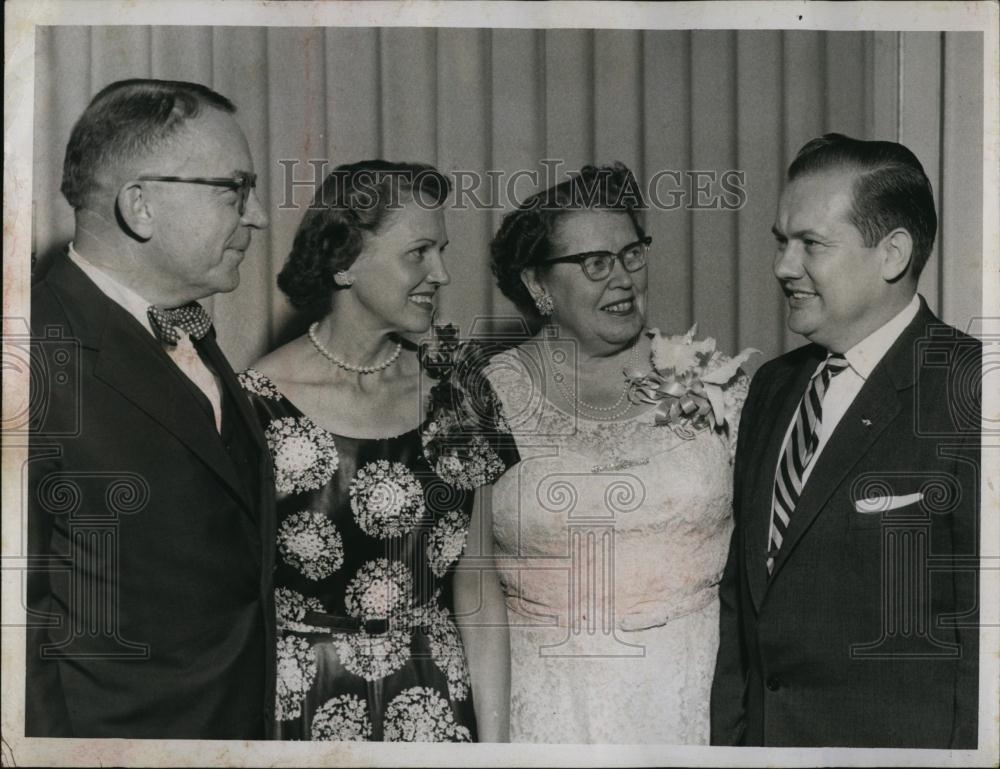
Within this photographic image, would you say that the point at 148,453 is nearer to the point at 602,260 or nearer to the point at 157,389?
the point at 157,389

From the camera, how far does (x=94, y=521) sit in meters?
3.21

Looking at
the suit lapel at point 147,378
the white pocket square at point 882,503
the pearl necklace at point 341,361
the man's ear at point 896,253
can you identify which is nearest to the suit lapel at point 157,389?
the suit lapel at point 147,378

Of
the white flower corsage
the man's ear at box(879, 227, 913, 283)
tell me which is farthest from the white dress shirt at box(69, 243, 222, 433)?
the man's ear at box(879, 227, 913, 283)

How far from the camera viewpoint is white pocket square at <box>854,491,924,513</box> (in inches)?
125

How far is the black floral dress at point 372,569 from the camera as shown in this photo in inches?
126

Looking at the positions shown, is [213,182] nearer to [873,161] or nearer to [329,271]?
[329,271]

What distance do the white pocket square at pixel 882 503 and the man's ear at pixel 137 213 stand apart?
208 centimetres

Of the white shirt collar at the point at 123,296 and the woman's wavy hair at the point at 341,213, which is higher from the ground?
the woman's wavy hair at the point at 341,213

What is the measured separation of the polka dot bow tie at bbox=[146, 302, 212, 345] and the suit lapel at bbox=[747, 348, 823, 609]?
5.22 feet

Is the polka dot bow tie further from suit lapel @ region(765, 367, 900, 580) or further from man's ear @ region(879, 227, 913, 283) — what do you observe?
man's ear @ region(879, 227, 913, 283)

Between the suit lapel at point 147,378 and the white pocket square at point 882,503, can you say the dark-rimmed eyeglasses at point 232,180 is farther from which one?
the white pocket square at point 882,503

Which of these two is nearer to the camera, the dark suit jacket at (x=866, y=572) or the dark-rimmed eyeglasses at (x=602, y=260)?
the dark suit jacket at (x=866, y=572)

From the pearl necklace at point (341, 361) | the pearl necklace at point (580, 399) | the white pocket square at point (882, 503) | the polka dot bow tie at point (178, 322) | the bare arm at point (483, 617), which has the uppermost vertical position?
the polka dot bow tie at point (178, 322)

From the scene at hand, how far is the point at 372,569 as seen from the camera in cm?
320
